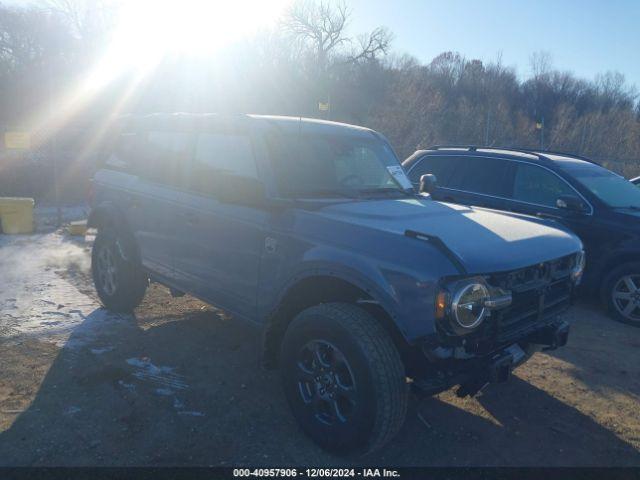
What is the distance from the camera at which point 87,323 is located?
539 cm

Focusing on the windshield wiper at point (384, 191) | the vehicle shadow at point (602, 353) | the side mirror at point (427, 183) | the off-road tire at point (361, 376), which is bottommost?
the vehicle shadow at point (602, 353)

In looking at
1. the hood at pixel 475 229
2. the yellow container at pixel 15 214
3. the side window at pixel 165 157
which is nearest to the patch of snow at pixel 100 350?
the side window at pixel 165 157

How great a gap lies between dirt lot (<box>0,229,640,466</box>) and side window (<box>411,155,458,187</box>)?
111 inches

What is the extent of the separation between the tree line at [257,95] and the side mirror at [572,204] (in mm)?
12811

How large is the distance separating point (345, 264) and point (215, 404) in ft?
5.17

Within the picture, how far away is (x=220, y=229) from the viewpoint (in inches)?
162

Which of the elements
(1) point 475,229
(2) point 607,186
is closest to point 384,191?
(1) point 475,229

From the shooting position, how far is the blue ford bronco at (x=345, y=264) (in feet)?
9.71

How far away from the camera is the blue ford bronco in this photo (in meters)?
2.96

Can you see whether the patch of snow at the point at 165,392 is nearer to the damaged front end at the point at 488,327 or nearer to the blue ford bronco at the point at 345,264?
the blue ford bronco at the point at 345,264

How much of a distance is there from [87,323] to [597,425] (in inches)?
182

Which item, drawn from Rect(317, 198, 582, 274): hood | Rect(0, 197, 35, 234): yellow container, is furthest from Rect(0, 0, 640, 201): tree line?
Rect(317, 198, 582, 274): hood

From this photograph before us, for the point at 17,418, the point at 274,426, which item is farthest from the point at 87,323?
the point at 274,426

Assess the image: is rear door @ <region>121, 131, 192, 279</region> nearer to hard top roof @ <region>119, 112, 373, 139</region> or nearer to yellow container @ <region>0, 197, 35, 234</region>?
hard top roof @ <region>119, 112, 373, 139</region>
